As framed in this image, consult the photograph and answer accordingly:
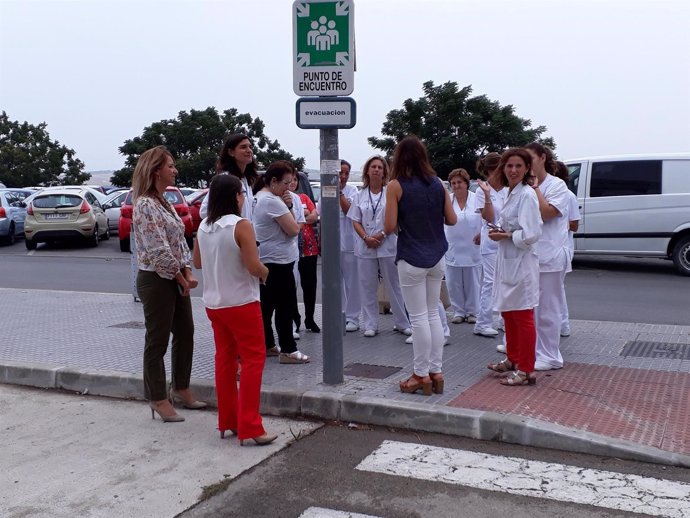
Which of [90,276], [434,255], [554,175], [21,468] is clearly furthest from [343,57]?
[90,276]

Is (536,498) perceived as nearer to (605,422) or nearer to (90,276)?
(605,422)

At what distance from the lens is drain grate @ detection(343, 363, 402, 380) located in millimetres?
6570

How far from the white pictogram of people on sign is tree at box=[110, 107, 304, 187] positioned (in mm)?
38360

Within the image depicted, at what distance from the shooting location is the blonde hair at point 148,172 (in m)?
5.61

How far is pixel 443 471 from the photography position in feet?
15.3

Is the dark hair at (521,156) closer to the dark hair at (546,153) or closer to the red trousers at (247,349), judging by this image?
the dark hair at (546,153)

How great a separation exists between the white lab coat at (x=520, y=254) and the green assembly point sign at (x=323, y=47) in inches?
61.1

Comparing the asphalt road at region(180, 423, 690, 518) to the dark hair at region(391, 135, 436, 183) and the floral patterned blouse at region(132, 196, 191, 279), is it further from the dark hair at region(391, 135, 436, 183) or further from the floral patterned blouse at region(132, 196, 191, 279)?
the dark hair at region(391, 135, 436, 183)

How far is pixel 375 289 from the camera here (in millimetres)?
8375

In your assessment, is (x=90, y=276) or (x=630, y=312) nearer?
(x=630, y=312)

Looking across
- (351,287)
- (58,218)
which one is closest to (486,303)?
(351,287)

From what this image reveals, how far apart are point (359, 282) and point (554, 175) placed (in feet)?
7.74

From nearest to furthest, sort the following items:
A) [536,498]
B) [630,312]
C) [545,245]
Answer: [536,498] < [545,245] < [630,312]

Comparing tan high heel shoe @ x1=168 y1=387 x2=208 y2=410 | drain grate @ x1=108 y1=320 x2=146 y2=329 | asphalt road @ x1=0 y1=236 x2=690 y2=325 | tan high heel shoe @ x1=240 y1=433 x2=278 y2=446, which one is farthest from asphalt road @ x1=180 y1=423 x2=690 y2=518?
asphalt road @ x1=0 y1=236 x2=690 y2=325
